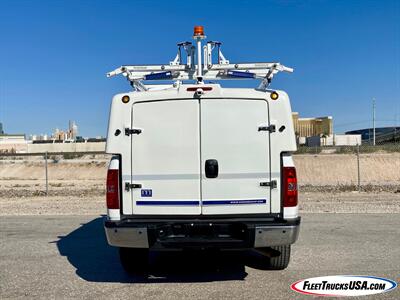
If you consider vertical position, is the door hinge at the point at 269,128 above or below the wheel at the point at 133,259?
above

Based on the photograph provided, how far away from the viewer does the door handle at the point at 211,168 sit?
19.3 ft

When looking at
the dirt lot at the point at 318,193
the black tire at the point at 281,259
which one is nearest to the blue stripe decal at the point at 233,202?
the black tire at the point at 281,259

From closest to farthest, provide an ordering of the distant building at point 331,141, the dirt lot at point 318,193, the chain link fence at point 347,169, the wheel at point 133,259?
the wheel at point 133,259, the dirt lot at point 318,193, the chain link fence at point 347,169, the distant building at point 331,141

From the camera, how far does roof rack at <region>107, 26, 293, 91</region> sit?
6.95m

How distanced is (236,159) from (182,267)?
7.23 feet

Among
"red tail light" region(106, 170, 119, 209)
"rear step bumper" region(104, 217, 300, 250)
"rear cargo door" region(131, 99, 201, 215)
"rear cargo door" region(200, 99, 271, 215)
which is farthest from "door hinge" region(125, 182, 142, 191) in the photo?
"rear cargo door" region(200, 99, 271, 215)

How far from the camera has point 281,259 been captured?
6.79m

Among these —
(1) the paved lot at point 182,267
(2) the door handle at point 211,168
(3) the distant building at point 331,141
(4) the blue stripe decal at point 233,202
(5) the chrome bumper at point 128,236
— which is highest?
(3) the distant building at point 331,141

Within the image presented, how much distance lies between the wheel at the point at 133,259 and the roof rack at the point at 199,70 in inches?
92.1

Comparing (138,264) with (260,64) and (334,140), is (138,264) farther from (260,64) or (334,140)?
(334,140)

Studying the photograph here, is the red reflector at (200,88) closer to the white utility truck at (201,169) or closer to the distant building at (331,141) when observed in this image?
the white utility truck at (201,169)

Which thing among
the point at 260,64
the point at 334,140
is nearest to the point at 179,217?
the point at 260,64

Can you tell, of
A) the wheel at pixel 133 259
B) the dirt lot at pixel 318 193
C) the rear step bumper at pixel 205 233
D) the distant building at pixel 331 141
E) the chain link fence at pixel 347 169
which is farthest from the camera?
the distant building at pixel 331 141

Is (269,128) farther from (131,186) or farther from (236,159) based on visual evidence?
(131,186)
